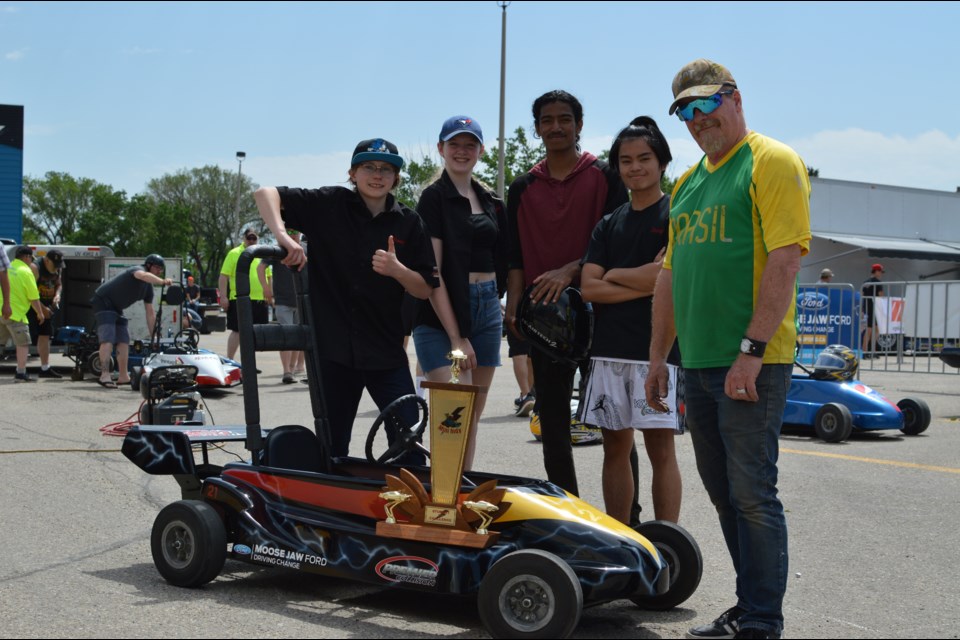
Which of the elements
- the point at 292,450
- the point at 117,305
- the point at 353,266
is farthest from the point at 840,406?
the point at 117,305

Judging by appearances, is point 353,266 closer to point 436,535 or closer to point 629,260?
point 629,260

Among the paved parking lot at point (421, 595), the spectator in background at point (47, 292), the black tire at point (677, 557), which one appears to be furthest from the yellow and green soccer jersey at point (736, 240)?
the spectator in background at point (47, 292)

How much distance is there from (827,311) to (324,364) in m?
12.3

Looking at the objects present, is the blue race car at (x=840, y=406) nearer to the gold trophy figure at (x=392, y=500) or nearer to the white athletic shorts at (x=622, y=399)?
the white athletic shorts at (x=622, y=399)

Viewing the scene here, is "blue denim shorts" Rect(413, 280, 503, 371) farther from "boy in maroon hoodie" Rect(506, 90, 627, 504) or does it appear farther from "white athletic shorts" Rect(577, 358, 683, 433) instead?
"white athletic shorts" Rect(577, 358, 683, 433)

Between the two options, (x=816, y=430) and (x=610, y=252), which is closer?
(x=610, y=252)

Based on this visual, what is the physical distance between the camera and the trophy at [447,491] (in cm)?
392

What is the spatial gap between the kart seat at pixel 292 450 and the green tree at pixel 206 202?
83025 millimetres

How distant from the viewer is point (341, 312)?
495 centimetres

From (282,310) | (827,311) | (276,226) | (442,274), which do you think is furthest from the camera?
(827,311)

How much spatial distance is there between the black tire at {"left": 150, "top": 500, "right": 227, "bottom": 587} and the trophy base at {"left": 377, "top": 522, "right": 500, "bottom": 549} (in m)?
0.76

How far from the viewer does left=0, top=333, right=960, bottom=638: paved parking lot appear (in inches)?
155

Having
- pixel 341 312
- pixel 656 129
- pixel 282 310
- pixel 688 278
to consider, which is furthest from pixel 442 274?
pixel 282 310

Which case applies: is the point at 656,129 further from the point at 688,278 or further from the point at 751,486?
the point at 751,486
